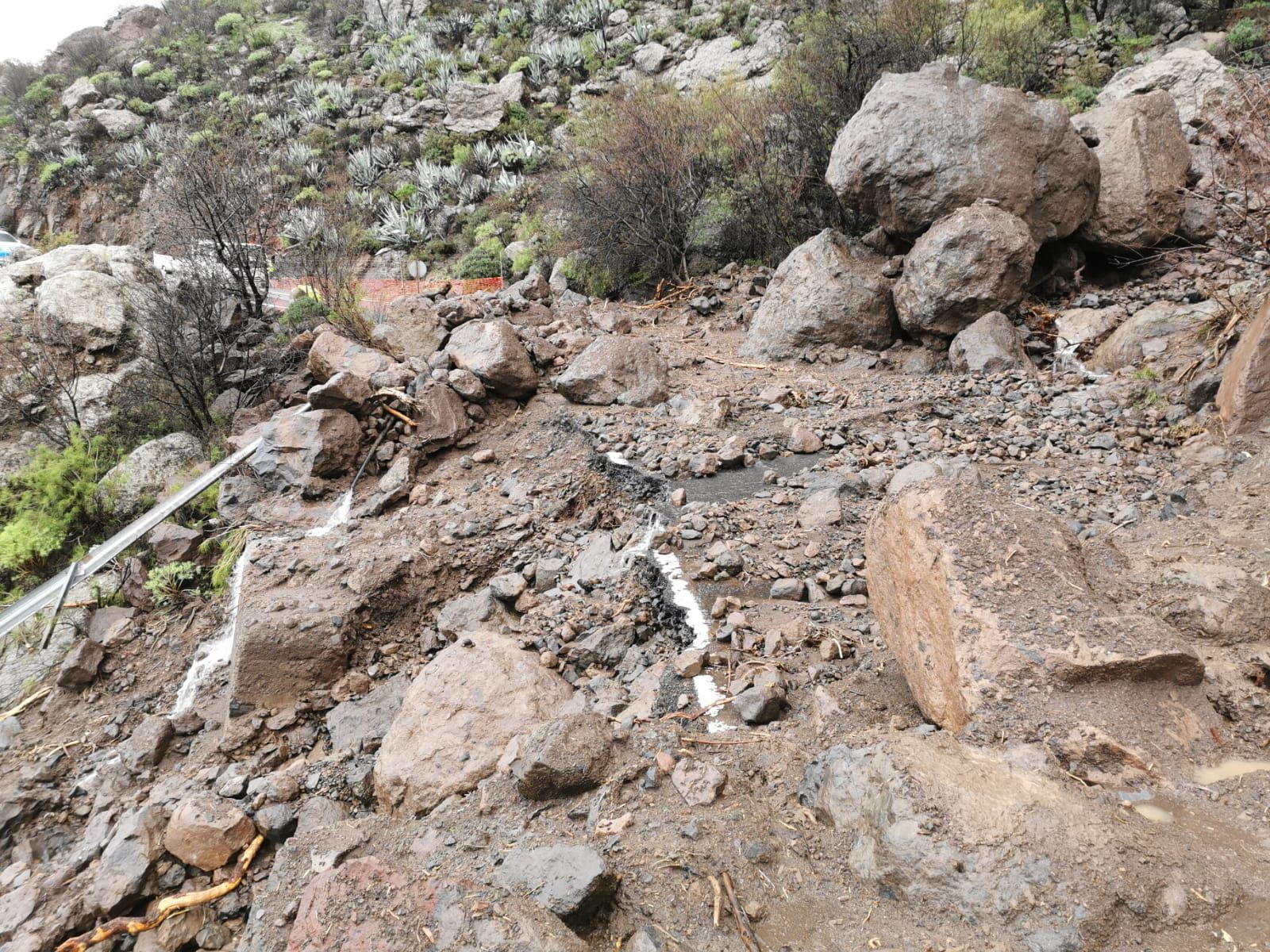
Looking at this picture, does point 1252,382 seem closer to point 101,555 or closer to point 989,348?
point 989,348

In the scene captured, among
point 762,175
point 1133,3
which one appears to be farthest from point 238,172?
A: point 1133,3

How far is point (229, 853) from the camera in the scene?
329 centimetres

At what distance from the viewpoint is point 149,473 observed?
26.4 feet

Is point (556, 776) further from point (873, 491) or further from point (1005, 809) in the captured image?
point (873, 491)

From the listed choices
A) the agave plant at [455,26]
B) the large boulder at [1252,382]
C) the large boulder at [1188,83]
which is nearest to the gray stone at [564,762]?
the large boulder at [1252,382]

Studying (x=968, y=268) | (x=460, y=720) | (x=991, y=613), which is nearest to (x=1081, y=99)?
(x=968, y=268)

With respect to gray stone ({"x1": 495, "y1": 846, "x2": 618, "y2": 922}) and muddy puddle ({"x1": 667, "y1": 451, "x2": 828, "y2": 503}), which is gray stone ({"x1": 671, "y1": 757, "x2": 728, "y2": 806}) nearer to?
gray stone ({"x1": 495, "y1": 846, "x2": 618, "y2": 922})

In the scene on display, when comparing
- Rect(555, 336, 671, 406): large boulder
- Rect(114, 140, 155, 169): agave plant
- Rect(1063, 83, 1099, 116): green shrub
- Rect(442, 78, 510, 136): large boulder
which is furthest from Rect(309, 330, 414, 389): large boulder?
A: Rect(114, 140, 155, 169): agave plant

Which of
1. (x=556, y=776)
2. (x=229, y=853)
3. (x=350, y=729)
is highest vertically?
(x=556, y=776)

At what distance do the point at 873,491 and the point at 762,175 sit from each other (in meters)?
6.80

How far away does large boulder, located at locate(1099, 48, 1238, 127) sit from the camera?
845cm

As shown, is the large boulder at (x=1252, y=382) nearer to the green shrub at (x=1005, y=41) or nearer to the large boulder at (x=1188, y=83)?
the large boulder at (x=1188, y=83)

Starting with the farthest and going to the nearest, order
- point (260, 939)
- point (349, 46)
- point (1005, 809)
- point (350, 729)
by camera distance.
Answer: point (349, 46) < point (350, 729) < point (260, 939) < point (1005, 809)

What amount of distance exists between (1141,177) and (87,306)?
13.7 metres
